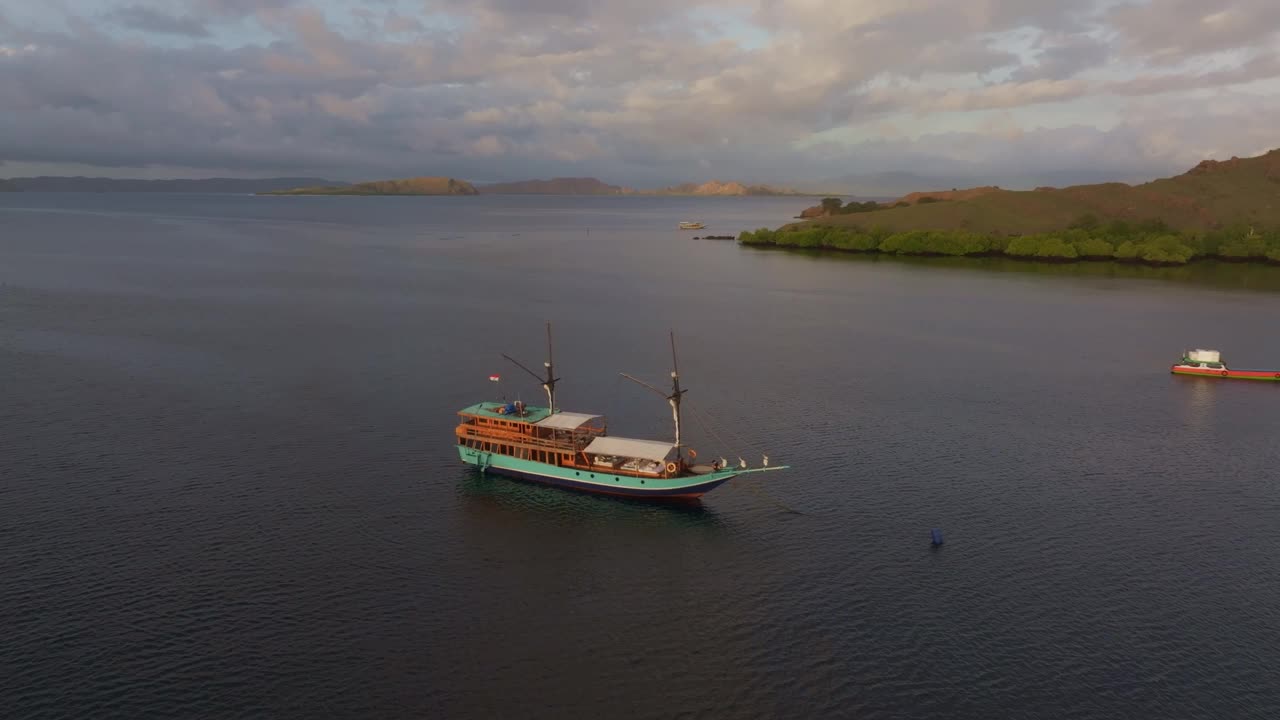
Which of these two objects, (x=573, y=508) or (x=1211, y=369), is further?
(x=1211, y=369)

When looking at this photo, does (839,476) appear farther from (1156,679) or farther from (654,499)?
(1156,679)

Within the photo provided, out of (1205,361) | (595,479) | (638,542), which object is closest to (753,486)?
(595,479)

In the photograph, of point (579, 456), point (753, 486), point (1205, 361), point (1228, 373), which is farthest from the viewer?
point (1205, 361)

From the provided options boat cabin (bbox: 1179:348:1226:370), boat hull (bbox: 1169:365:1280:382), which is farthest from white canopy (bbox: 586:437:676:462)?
boat cabin (bbox: 1179:348:1226:370)

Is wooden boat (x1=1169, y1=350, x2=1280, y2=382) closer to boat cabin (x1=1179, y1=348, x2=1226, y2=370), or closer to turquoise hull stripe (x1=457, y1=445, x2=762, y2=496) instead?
boat cabin (x1=1179, y1=348, x2=1226, y2=370)

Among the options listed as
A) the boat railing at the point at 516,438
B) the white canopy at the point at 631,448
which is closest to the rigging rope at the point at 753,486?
the white canopy at the point at 631,448

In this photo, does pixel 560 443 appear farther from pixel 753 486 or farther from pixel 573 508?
pixel 753 486
